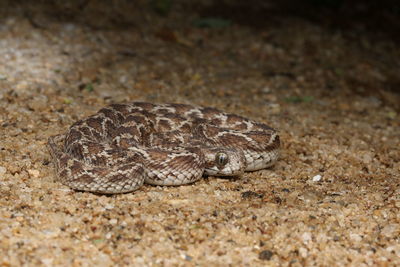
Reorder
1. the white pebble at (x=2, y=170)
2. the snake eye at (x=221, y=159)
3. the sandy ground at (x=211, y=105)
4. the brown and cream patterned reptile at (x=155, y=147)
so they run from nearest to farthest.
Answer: the sandy ground at (x=211, y=105) < the brown and cream patterned reptile at (x=155, y=147) < the white pebble at (x=2, y=170) < the snake eye at (x=221, y=159)

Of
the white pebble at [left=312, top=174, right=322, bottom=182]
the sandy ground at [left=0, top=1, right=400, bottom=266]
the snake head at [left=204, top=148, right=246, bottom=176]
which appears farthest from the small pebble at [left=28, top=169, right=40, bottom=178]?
the white pebble at [left=312, top=174, right=322, bottom=182]

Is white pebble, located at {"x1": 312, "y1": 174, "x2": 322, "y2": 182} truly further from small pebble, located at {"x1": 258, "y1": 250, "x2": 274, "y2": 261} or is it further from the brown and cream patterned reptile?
small pebble, located at {"x1": 258, "y1": 250, "x2": 274, "y2": 261}

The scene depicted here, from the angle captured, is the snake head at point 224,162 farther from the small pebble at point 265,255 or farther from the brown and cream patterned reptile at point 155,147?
the small pebble at point 265,255

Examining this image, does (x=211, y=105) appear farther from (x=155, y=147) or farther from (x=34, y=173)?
(x=34, y=173)

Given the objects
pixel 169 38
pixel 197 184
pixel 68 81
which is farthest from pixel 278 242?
pixel 169 38

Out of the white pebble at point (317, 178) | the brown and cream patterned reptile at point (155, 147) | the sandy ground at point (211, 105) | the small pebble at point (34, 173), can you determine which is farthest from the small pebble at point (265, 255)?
the small pebble at point (34, 173)

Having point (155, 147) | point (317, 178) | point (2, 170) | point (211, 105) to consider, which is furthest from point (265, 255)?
point (211, 105)

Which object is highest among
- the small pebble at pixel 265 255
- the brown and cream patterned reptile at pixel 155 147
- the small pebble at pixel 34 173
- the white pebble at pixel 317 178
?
the brown and cream patterned reptile at pixel 155 147
